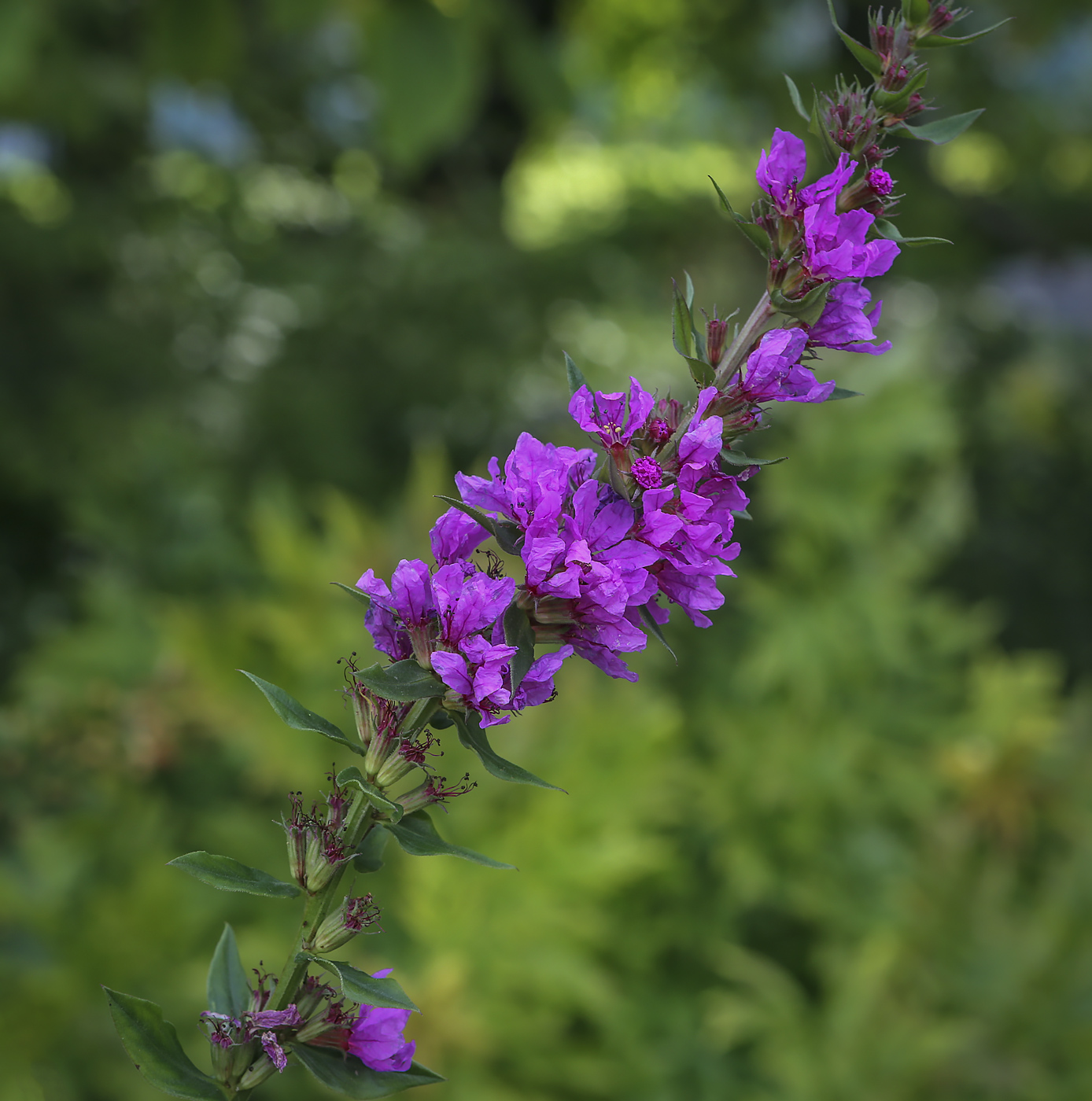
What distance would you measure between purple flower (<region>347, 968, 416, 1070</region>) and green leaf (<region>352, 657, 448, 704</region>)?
21cm

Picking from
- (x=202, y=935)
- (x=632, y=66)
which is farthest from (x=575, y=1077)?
(x=632, y=66)

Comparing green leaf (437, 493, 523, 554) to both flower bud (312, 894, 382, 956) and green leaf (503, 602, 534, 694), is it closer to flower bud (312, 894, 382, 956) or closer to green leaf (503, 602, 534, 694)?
green leaf (503, 602, 534, 694)

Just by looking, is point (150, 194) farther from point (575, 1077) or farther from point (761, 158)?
point (761, 158)

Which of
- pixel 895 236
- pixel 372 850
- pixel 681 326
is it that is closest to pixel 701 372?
pixel 681 326

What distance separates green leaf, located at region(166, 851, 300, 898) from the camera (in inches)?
25.8

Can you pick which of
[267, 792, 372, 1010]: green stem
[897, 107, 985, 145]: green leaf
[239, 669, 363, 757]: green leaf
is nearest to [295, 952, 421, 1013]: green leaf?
[267, 792, 372, 1010]: green stem

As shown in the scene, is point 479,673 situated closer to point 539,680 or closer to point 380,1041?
point 539,680

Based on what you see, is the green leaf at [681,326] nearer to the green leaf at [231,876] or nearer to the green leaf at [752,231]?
the green leaf at [752,231]

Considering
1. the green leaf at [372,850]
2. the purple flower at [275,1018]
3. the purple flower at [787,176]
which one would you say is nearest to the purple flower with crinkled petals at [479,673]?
the green leaf at [372,850]

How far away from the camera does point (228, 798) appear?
141 inches

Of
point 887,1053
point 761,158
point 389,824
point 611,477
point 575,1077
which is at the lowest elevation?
point 389,824

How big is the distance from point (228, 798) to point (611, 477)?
125 inches

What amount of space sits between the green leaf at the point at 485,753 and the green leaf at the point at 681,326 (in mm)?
264

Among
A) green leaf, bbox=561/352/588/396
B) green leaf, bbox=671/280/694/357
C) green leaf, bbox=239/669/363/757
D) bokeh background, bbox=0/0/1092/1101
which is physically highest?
bokeh background, bbox=0/0/1092/1101
